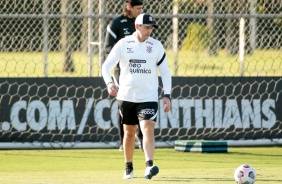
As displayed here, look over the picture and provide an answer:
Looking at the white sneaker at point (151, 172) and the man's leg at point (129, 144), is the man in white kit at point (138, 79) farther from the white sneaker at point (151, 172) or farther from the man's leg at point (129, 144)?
the white sneaker at point (151, 172)

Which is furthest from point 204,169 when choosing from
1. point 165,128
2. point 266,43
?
point 266,43

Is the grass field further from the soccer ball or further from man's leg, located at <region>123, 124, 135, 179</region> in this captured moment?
the soccer ball

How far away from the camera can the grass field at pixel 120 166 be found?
10195 mm

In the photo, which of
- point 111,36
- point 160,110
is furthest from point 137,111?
point 160,110

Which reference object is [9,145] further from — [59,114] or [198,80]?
[198,80]

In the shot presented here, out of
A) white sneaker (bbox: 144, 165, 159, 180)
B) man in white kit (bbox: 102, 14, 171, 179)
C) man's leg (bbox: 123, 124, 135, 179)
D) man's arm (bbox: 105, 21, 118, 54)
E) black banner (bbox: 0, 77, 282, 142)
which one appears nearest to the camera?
white sneaker (bbox: 144, 165, 159, 180)

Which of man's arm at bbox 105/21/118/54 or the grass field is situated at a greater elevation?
man's arm at bbox 105/21/118/54

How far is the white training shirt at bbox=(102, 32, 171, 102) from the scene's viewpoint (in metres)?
10.4

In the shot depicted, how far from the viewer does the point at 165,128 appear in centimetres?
A: 1444

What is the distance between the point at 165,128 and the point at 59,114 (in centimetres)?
181

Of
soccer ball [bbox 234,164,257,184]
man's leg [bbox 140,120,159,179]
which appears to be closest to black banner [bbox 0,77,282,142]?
man's leg [bbox 140,120,159,179]

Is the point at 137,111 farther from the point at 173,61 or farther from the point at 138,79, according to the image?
the point at 173,61

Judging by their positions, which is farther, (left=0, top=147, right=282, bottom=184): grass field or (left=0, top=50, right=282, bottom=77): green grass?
(left=0, top=50, right=282, bottom=77): green grass

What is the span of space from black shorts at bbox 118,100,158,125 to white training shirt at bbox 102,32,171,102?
0.20ft
